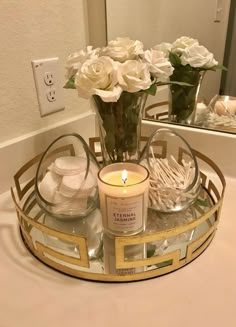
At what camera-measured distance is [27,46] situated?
695 mm

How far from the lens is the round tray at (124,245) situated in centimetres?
48

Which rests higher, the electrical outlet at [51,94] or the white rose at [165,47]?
the white rose at [165,47]

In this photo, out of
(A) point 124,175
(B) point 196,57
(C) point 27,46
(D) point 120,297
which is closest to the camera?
(D) point 120,297

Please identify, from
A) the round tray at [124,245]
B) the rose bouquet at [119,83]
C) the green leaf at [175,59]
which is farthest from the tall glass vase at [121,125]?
the green leaf at [175,59]

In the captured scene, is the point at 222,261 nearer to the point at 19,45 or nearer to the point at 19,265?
the point at 19,265

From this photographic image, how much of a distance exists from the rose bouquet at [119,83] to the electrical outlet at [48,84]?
147 mm

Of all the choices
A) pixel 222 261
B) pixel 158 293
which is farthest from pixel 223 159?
pixel 158 293

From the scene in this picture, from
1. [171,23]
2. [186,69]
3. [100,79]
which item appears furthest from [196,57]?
[100,79]

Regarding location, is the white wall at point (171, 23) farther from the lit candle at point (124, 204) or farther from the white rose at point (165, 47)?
the lit candle at point (124, 204)

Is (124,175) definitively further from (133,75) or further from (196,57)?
(196,57)

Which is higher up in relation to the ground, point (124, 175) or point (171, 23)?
point (171, 23)

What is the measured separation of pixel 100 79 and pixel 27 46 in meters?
0.26

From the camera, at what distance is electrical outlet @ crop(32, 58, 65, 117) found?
0.73 meters

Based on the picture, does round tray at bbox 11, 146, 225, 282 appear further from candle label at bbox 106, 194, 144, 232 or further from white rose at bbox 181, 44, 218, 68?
white rose at bbox 181, 44, 218, 68
